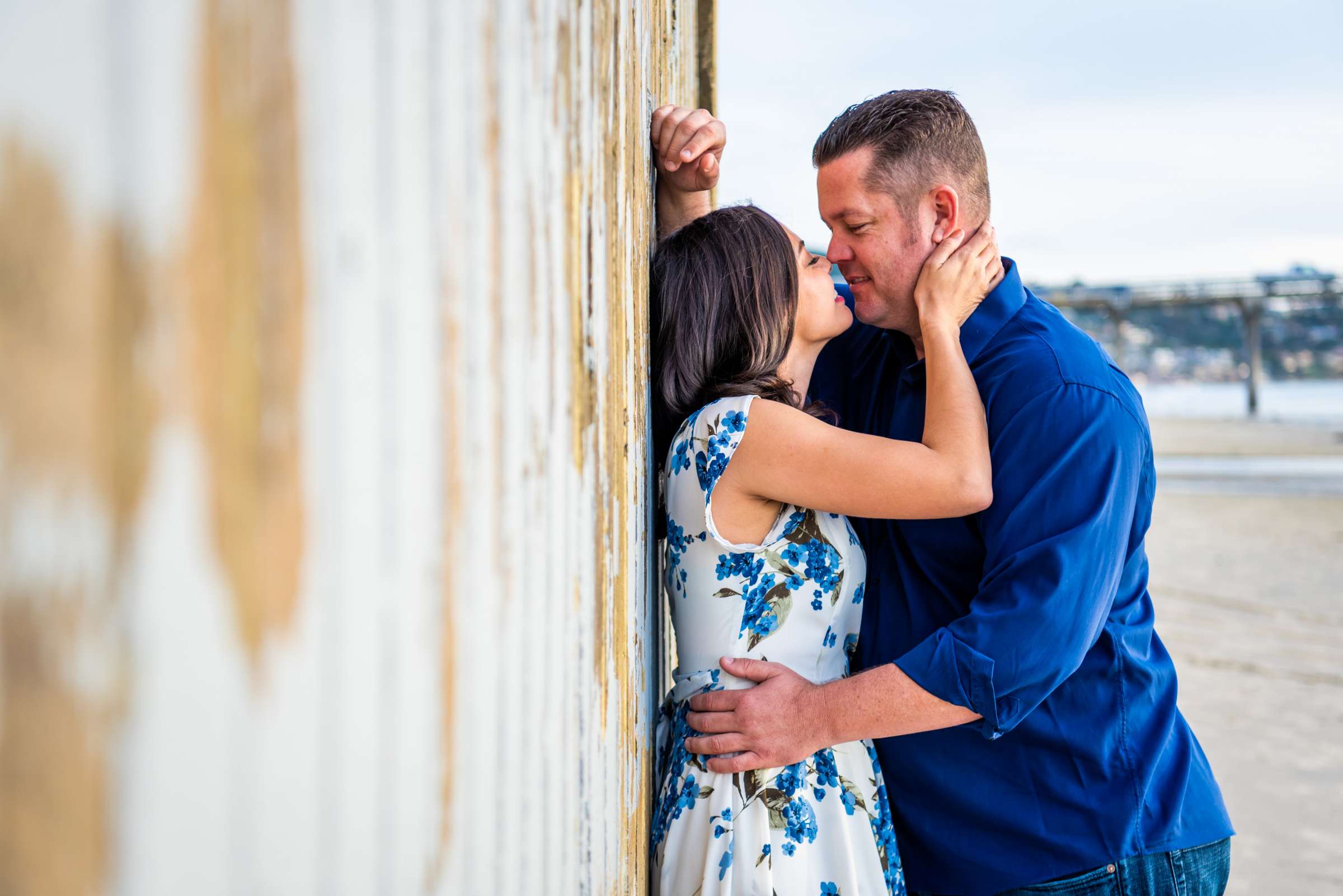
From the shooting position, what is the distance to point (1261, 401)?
146 feet

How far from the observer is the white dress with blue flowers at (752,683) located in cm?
170

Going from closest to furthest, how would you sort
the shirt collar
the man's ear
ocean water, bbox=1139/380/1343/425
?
the shirt collar
the man's ear
ocean water, bbox=1139/380/1343/425

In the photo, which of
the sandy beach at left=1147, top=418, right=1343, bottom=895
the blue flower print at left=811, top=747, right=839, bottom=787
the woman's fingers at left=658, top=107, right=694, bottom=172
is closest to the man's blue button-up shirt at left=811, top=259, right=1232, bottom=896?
the blue flower print at left=811, top=747, right=839, bottom=787

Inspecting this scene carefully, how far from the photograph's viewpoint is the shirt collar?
2010 millimetres

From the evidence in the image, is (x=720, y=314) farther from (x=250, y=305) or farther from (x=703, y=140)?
(x=250, y=305)

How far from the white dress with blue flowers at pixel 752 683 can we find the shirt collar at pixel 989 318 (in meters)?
0.45

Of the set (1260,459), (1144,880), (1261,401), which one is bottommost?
(1261,401)

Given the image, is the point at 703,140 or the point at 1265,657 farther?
the point at 1265,657

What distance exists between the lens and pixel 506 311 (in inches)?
26.0

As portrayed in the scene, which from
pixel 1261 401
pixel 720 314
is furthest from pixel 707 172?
pixel 1261 401

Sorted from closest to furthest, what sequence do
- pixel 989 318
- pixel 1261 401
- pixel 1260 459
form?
pixel 989 318
pixel 1260 459
pixel 1261 401

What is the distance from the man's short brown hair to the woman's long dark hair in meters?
0.34

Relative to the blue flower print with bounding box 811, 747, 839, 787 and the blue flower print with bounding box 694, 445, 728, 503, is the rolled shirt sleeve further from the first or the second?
the blue flower print with bounding box 694, 445, 728, 503

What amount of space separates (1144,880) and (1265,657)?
6.43 metres
